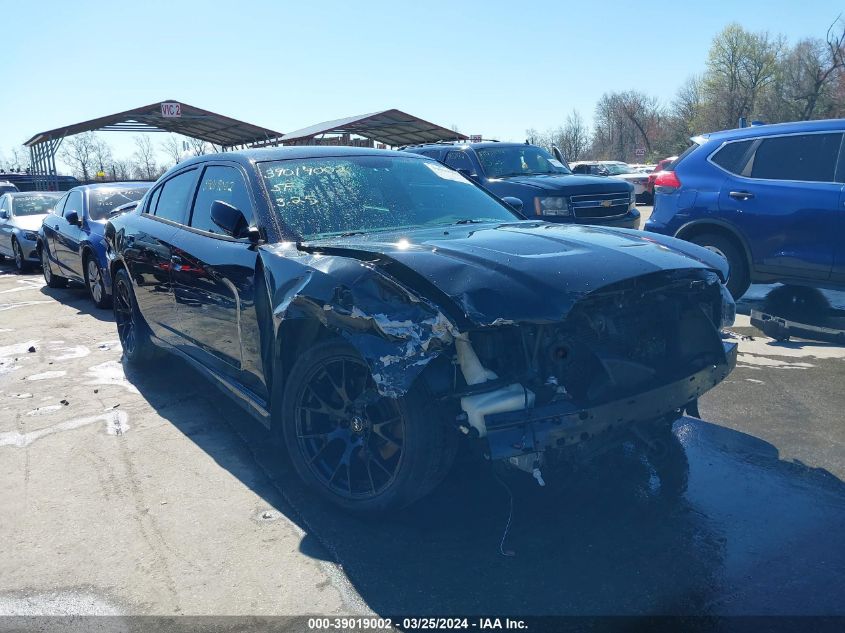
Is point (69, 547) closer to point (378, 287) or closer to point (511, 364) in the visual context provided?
point (378, 287)

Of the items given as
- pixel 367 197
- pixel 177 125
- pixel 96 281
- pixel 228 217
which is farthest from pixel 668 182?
pixel 177 125

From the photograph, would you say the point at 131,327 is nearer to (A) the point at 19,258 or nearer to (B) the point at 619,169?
(A) the point at 19,258

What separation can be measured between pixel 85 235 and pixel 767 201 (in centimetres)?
796

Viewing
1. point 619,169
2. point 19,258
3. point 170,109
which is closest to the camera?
point 19,258

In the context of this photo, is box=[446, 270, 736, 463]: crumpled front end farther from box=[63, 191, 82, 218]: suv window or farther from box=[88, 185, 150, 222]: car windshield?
box=[63, 191, 82, 218]: suv window

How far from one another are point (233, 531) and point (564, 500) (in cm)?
156

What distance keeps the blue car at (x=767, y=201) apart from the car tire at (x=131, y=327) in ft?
17.7

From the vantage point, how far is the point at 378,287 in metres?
2.97

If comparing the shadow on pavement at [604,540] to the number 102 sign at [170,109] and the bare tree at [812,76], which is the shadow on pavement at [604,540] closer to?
the number 102 sign at [170,109]

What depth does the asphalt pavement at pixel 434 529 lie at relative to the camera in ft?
8.86

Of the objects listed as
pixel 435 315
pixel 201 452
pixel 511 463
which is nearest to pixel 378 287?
pixel 435 315

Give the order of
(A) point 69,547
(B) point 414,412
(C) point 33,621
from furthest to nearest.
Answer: (A) point 69,547
(B) point 414,412
(C) point 33,621

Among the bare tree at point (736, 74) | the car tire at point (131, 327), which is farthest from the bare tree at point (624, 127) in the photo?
the car tire at point (131, 327)

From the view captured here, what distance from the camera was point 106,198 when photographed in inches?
382
